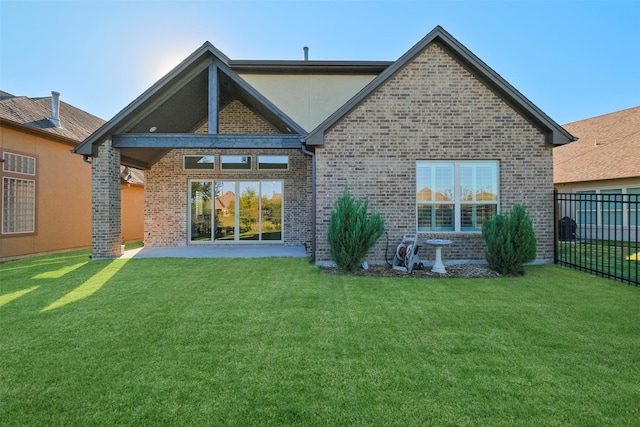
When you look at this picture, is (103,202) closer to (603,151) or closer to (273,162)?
(273,162)

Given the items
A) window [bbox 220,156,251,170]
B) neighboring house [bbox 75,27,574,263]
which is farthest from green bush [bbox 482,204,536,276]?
window [bbox 220,156,251,170]

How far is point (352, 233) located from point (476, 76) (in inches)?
210

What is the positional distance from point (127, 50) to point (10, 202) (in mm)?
6158

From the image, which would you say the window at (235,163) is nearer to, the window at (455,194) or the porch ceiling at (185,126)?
the porch ceiling at (185,126)

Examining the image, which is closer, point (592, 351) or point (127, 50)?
point (592, 351)

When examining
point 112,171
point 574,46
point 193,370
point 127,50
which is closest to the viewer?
point 193,370

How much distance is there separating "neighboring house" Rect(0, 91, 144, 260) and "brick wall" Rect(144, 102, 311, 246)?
2.95 meters

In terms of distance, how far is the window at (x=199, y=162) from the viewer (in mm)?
12953

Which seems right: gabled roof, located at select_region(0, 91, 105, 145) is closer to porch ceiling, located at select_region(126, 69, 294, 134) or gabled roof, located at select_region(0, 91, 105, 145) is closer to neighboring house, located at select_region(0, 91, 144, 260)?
neighboring house, located at select_region(0, 91, 144, 260)

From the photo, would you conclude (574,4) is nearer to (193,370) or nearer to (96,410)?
(193,370)

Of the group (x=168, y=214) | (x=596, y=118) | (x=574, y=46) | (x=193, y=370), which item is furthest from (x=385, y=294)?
(x=596, y=118)

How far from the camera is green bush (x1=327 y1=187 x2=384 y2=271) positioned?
783cm

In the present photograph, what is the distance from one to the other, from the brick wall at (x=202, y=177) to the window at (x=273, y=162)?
0.16m

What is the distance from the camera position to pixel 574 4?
10.5 m
